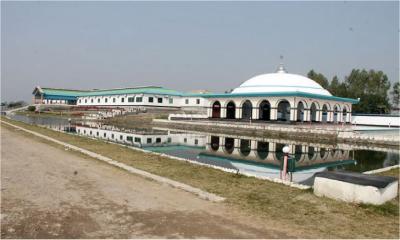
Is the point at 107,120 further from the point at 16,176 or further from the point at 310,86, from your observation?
the point at 16,176

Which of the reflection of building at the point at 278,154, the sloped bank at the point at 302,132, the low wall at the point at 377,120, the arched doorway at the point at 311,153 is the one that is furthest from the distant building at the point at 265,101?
the reflection of building at the point at 278,154

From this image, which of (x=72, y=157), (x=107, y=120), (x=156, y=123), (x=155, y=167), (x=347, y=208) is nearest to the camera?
(x=347, y=208)

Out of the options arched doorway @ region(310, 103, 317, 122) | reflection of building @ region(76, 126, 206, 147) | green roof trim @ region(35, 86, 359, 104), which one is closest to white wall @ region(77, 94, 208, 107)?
green roof trim @ region(35, 86, 359, 104)

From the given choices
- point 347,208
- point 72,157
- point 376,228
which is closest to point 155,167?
point 72,157

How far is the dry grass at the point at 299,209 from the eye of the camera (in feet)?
16.9

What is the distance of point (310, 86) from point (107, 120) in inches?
978

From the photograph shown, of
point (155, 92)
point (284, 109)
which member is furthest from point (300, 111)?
point (155, 92)

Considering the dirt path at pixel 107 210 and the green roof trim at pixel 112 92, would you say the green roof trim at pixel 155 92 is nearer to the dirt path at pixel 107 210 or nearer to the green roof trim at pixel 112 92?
the green roof trim at pixel 112 92

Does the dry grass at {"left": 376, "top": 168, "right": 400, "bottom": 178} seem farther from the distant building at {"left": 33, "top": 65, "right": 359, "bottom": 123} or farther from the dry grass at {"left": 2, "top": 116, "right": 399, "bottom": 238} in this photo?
the distant building at {"left": 33, "top": 65, "right": 359, "bottom": 123}

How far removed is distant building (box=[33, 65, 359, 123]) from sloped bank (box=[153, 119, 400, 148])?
4751mm

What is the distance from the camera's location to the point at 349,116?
143 feet

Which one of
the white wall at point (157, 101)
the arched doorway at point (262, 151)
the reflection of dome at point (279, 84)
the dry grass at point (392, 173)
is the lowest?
the arched doorway at point (262, 151)

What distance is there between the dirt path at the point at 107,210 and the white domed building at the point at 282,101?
2748cm

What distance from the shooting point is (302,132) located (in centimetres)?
2683
